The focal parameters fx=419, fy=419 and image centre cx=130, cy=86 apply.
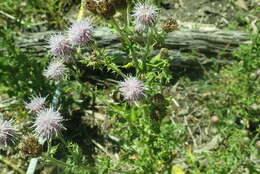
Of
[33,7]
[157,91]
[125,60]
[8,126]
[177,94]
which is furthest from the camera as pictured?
[33,7]

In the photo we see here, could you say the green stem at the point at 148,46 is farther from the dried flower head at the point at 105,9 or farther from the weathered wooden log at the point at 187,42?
the weathered wooden log at the point at 187,42

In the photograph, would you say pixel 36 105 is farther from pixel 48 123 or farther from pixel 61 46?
pixel 61 46

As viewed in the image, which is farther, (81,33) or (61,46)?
(61,46)

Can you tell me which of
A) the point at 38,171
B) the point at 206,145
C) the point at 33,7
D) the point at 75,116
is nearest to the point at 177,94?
the point at 206,145

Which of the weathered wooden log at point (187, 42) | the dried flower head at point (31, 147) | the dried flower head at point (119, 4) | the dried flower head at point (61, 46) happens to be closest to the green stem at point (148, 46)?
the dried flower head at point (119, 4)

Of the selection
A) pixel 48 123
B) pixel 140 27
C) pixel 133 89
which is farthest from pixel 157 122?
pixel 48 123

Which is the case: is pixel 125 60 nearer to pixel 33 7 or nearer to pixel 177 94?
pixel 177 94
